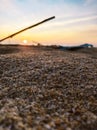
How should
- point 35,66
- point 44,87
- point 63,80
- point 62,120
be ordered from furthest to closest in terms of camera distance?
point 35,66 → point 63,80 → point 44,87 → point 62,120

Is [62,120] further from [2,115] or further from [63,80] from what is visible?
[63,80]

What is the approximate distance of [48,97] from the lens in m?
8.66

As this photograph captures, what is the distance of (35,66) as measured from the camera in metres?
13.0

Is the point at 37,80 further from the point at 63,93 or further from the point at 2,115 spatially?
the point at 2,115

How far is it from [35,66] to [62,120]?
6179mm

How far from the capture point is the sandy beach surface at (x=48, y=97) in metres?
6.96

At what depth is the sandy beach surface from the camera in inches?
274

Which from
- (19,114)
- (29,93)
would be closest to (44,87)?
(29,93)

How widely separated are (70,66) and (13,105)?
5585 mm

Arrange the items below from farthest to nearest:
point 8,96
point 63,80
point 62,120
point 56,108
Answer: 1. point 63,80
2. point 8,96
3. point 56,108
4. point 62,120

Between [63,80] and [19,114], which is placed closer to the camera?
[19,114]

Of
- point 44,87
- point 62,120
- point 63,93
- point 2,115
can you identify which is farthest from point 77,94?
point 2,115

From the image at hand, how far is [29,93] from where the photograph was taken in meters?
9.02

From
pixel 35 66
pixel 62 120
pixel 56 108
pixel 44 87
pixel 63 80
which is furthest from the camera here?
pixel 35 66
